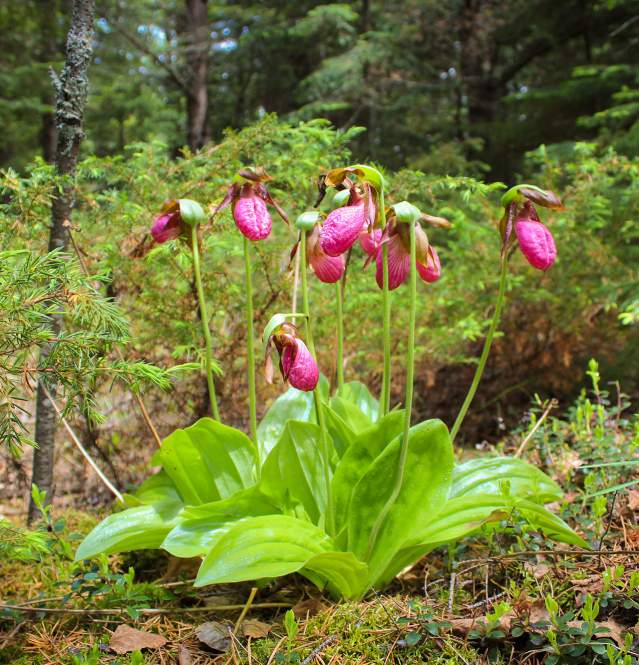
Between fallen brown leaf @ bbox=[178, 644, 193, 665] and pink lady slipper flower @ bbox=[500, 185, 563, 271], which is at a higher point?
pink lady slipper flower @ bbox=[500, 185, 563, 271]

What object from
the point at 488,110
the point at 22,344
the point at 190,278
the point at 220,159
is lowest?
the point at 22,344

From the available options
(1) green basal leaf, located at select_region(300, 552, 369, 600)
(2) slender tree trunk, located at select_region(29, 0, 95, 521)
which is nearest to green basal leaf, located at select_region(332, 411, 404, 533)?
(1) green basal leaf, located at select_region(300, 552, 369, 600)

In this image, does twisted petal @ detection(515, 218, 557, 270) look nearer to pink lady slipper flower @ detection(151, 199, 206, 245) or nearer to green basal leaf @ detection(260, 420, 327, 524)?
green basal leaf @ detection(260, 420, 327, 524)

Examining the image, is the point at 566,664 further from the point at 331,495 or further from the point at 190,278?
the point at 190,278

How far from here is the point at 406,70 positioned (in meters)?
9.83

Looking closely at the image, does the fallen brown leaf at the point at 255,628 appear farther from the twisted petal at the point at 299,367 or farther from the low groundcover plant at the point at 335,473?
the twisted petal at the point at 299,367

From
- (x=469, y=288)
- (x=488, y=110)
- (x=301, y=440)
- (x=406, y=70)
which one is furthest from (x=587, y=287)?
(x=406, y=70)

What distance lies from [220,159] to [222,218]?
0.35 meters

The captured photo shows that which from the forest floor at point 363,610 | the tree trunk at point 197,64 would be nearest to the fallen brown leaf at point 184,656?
the forest floor at point 363,610

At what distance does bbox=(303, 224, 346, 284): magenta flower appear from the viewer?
163cm

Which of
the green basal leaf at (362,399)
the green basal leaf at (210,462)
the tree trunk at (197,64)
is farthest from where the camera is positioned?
the tree trunk at (197,64)

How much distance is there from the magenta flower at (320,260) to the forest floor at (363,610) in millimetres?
837

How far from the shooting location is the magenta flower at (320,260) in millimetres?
1634

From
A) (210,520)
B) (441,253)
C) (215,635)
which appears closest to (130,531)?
(210,520)
